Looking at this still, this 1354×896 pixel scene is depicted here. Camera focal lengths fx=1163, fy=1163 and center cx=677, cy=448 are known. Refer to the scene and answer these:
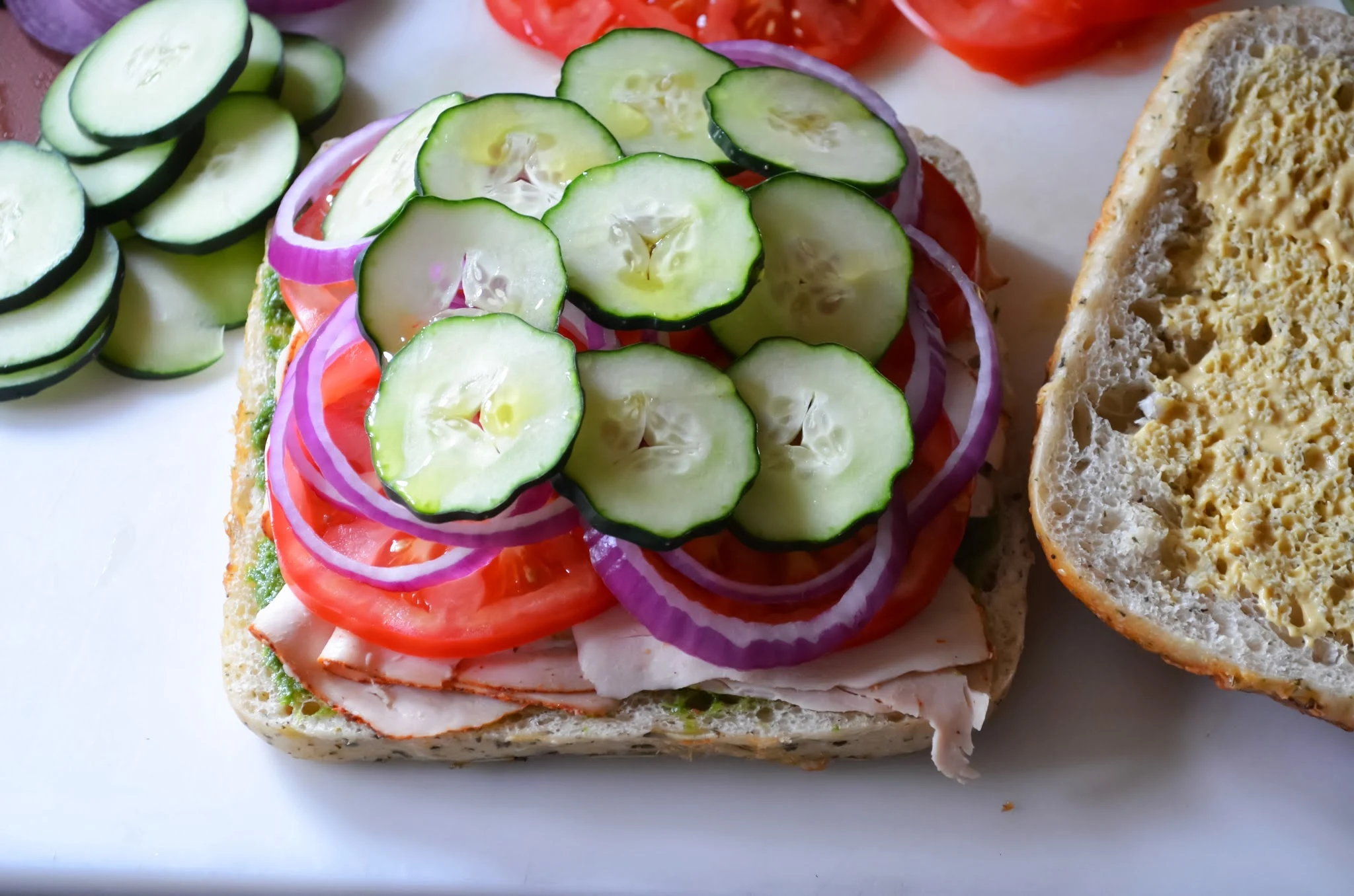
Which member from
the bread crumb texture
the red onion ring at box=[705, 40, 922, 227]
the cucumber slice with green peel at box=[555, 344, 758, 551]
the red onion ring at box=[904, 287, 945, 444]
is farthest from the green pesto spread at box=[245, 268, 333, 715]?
the bread crumb texture

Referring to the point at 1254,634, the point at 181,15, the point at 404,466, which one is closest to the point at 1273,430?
the point at 1254,634

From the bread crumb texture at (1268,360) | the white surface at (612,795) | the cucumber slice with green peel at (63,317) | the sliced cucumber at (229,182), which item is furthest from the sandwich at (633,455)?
the cucumber slice with green peel at (63,317)

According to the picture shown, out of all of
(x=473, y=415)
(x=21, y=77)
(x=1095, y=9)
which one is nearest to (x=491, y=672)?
(x=473, y=415)

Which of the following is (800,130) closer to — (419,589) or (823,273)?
(823,273)

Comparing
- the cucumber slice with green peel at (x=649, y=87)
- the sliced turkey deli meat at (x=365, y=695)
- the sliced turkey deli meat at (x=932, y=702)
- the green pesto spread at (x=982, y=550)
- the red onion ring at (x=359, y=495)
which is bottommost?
the sliced turkey deli meat at (x=365, y=695)

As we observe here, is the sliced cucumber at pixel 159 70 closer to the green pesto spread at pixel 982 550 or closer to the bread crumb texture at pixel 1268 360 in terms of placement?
the green pesto spread at pixel 982 550

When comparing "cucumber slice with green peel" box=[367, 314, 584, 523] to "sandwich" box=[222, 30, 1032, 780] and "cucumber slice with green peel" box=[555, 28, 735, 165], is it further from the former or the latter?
"cucumber slice with green peel" box=[555, 28, 735, 165]
